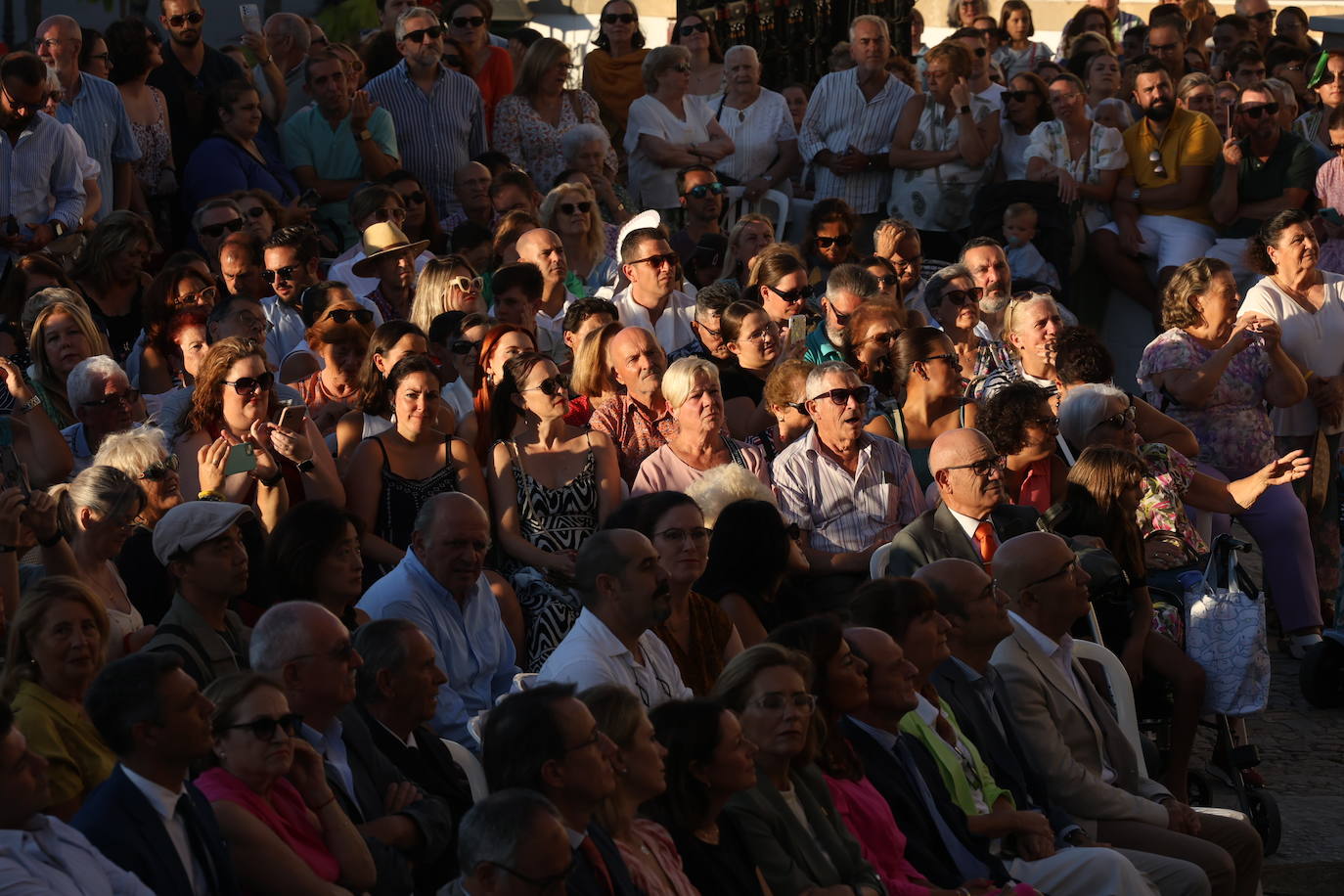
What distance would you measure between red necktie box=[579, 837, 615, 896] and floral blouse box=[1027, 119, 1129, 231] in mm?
8690

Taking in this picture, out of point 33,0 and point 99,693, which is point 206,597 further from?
point 33,0

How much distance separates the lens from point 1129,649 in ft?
25.6

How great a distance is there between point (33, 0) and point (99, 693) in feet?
30.6

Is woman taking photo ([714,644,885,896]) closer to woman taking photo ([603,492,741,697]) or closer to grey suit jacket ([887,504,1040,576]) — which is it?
woman taking photo ([603,492,741,697])

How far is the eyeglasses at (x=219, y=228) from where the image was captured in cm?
957

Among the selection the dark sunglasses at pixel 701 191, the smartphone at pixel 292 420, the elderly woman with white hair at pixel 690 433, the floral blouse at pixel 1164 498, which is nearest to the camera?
the smartphone at pixel 292 420

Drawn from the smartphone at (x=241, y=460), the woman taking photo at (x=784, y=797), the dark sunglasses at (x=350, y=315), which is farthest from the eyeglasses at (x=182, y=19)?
the woman taking photo at (x=784, y=797)

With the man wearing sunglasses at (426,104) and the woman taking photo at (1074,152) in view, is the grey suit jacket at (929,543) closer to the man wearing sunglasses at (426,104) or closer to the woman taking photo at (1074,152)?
the man wearing sunglasses at (426,104)

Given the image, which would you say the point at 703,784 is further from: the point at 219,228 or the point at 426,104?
the point at 426,104

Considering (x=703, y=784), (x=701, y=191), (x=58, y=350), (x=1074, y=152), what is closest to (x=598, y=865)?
(x=703, y=784)

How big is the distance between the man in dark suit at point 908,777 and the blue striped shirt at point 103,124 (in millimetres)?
5551

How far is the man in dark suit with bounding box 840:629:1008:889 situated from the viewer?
5.95 metres

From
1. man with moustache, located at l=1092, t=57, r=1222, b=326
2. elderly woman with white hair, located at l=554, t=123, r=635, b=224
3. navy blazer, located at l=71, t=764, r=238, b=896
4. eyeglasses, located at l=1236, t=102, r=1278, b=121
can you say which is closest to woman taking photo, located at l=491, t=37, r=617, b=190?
elderly woman with white hair, located at l=554, t=123, r=635, b=224

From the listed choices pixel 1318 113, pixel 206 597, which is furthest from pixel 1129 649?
pixel 1318 113
